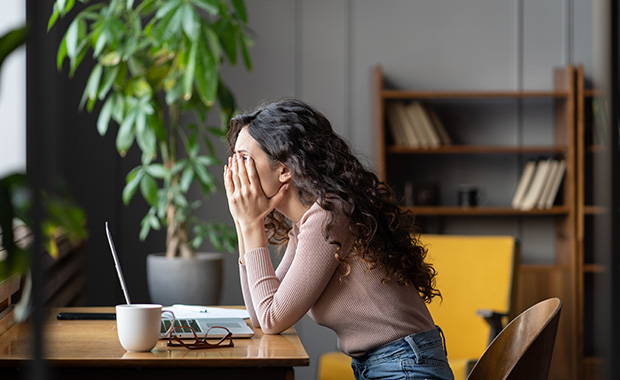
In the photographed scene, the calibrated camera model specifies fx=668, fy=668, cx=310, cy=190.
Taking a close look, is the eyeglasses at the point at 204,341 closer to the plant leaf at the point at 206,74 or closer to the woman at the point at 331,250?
the woman at the point at 331,250

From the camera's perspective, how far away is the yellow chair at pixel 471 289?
2.48 m

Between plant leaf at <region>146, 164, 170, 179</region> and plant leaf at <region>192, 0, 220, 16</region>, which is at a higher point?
plant leaf at <region>192, 0, 220, 16</region>

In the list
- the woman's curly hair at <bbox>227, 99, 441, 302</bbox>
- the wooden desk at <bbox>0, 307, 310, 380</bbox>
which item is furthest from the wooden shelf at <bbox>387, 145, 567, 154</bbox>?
the wooden desk at <bbox>0, 307, 310, 380</bbox>

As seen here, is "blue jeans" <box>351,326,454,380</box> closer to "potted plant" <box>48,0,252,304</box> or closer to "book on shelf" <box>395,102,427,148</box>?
"potted plant" <box>48,0,252,304</box>

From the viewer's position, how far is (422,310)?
143cm

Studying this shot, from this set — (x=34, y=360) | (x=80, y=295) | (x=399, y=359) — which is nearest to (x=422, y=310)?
(x=399, y=359)

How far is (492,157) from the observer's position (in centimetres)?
356

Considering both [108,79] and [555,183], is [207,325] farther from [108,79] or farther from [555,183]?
[555,183]

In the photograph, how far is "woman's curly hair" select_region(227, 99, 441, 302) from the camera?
139 cm

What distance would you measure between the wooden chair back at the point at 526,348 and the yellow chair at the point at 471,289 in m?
1.04

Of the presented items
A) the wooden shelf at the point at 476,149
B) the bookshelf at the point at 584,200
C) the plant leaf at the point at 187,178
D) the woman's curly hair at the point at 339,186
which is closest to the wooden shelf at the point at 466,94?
the bookshelf at the point at 584,200

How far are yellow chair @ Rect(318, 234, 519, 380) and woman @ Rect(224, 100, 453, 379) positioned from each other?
1.01m

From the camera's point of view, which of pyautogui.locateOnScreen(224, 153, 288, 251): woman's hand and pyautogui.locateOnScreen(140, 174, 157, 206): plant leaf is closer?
pyautogui.locateOnScreen(224, 153, 288, 251): woman's hand

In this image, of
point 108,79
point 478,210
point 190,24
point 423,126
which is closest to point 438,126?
point 423,126
